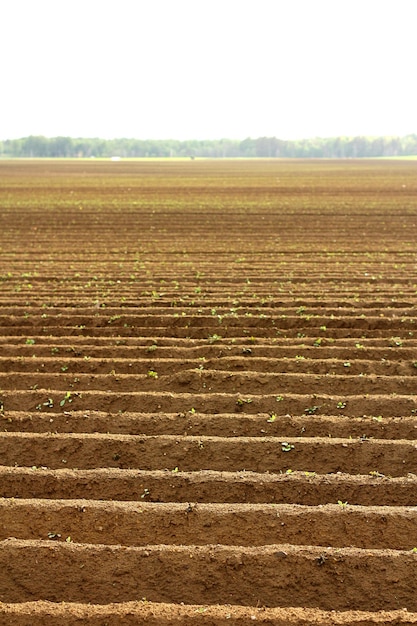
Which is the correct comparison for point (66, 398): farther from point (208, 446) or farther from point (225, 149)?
point (225, 149)

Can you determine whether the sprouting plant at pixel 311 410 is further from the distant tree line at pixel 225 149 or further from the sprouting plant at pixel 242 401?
the distant tree line at pixel 225 149

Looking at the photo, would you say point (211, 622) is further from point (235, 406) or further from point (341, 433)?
point (235, 406)

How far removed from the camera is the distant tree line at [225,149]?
153250 millimetres

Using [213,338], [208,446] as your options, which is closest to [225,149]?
[213,338]

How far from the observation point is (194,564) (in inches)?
149

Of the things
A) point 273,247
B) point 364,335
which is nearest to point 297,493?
point 364,335

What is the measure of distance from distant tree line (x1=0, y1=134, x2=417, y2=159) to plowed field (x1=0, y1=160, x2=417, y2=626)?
461 feet

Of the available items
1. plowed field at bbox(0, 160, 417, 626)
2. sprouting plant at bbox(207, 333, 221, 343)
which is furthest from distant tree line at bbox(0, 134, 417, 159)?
sprouting plant at bbox(207, 333, 221, 343)

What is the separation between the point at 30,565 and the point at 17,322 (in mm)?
5518

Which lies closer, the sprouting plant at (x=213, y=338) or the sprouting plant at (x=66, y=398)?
the sprouting plant at (x=66, y=398)

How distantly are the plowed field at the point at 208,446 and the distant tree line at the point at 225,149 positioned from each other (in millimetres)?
140442

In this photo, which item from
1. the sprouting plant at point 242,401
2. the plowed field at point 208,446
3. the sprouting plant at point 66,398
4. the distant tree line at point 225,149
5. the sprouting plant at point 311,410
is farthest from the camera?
the distant tree line at point 225,149

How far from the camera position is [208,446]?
17.3 ft

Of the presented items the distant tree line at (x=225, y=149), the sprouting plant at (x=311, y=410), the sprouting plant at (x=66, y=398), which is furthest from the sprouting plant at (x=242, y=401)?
the distant tree line at (x=225, y=149)
